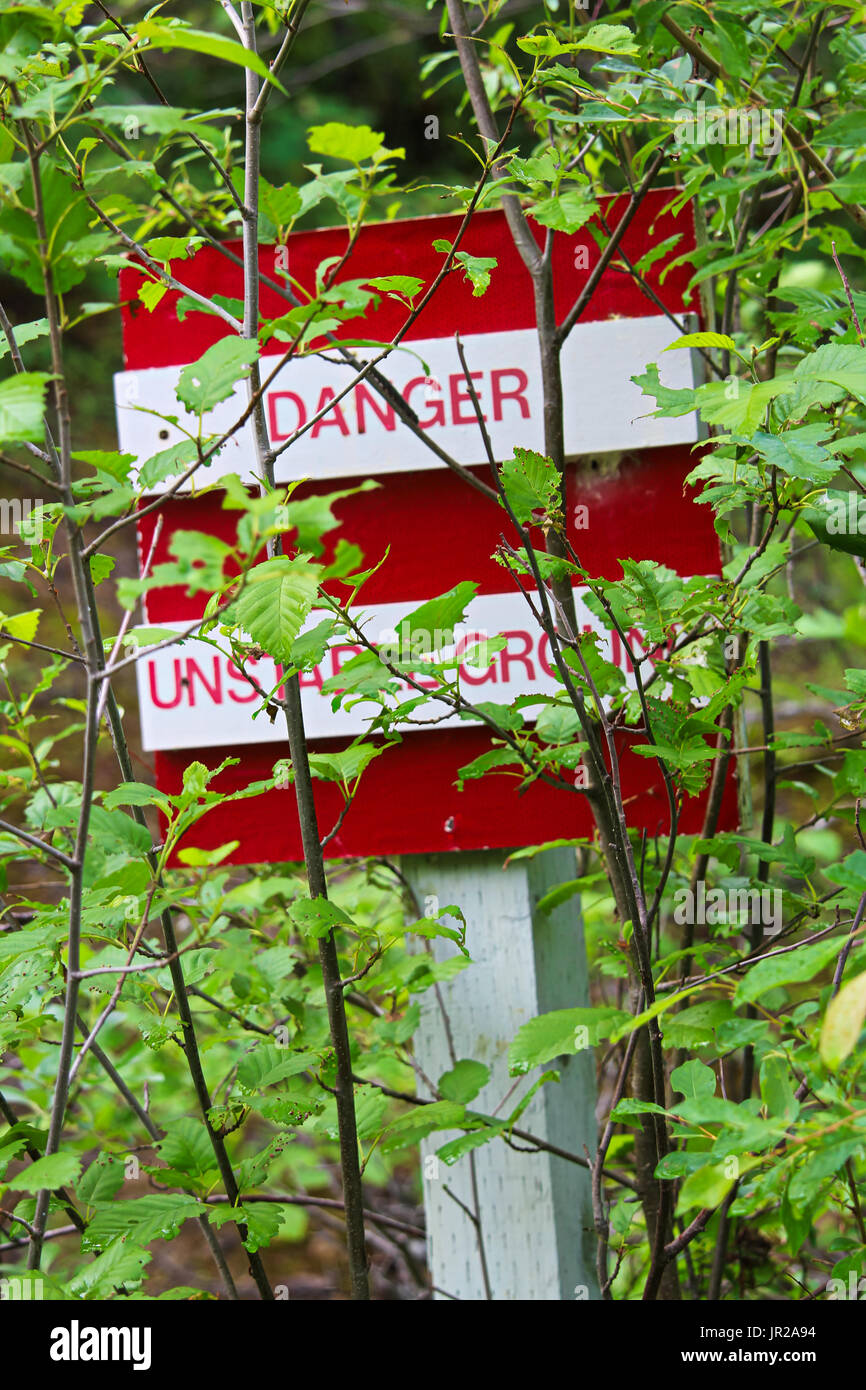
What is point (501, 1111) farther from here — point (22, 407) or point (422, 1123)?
point (22, 407)

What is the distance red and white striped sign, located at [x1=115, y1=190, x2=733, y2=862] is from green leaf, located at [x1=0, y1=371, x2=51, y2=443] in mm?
688

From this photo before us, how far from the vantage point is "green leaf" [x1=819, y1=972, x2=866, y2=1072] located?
596 millimetres

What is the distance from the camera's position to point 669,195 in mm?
1363

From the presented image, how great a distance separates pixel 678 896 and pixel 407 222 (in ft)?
2.76

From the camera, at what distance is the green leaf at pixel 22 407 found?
0.65 metres

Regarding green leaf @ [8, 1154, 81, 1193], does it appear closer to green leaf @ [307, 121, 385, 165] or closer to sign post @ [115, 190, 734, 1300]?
sign post @ [115, 190, 734, 1300]

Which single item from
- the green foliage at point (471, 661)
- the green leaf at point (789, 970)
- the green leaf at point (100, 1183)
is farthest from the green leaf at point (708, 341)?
the green leaf at point (100, 1183)

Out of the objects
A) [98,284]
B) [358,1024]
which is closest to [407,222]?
Result: [358,1024]

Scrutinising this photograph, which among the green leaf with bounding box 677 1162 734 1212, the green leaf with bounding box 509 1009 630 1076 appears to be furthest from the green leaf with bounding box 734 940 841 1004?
the green leaf with bounding box 509 1009 630 1076

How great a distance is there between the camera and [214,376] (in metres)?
0.77

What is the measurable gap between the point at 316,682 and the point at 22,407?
731 mm

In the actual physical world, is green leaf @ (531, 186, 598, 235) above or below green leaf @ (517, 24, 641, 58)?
below

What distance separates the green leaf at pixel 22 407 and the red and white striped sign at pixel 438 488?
2.26 ft
